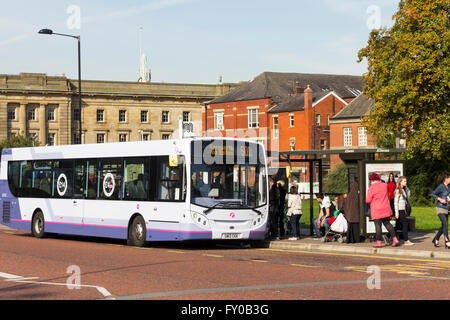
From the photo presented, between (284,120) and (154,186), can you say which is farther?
(284,120)

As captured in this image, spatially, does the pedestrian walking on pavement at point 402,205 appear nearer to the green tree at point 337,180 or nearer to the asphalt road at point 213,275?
the asphalt road at point 213,275

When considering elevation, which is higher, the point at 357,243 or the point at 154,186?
the point at 154,186

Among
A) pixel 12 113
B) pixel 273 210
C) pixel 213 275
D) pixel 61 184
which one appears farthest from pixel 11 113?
pixel 213 275

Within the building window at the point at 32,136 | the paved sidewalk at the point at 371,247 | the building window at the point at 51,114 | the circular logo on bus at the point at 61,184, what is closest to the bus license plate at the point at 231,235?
the paved sidewalk at the point at 371,247

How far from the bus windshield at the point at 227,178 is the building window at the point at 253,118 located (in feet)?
230

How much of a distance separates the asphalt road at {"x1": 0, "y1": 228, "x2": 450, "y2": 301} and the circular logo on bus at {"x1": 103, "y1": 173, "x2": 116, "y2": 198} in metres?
2.84

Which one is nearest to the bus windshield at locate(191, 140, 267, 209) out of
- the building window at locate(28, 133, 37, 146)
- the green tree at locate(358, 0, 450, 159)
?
the green tree at locate(358, 0, 450, 159)

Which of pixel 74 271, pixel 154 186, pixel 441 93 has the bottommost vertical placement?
pixel 74 271

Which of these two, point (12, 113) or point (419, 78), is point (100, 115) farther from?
point (419, 78)

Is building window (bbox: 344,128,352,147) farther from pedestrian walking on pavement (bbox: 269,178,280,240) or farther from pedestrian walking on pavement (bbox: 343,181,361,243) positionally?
pedestrian walking on pavement (bbox: 343,181,361,243)
